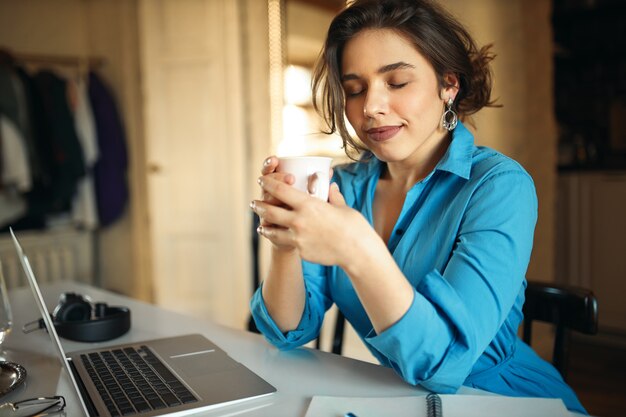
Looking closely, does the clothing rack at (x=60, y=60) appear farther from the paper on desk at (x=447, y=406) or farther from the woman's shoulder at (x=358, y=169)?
the paper on desk at (x=447, y=406)

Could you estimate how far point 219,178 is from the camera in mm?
3359

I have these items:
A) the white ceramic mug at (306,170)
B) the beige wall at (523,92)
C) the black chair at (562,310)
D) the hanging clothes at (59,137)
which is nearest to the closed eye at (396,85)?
the white ceramic mug at (306,170)

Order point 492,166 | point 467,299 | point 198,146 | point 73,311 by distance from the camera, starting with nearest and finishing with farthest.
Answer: point 467,299 < point 492,166 < point 73,311 < point 198,146

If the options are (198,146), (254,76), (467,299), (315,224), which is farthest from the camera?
(198,146)

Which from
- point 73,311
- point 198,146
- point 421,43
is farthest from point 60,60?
point 421,43

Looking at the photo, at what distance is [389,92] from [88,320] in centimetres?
72

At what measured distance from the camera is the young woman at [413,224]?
746mm

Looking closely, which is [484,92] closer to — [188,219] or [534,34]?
[534,34]

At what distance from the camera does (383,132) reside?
1079 mm

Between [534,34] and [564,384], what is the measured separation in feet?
7.12

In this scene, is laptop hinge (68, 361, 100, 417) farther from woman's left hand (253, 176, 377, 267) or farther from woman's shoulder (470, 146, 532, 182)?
woman's shoulder (470, 146, 532, 182)

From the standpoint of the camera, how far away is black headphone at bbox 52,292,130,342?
1075 mm

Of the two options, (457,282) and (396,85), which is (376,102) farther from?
(457,282)

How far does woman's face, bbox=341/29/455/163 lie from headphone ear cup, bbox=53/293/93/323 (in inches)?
25.9
